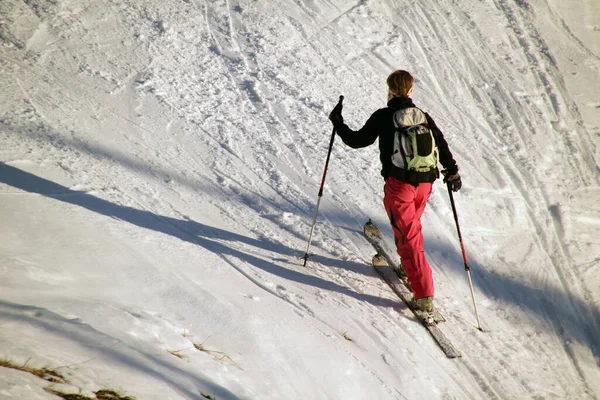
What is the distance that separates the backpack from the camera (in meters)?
4.32

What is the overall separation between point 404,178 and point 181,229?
2.58 metres

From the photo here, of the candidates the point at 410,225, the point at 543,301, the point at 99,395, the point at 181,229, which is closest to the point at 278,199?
the point at 181,229

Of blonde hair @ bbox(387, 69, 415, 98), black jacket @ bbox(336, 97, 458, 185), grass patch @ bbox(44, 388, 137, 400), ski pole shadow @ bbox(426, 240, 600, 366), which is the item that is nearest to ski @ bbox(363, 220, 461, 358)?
ski pole shadow @ bbox(426, 240, 600, 366)

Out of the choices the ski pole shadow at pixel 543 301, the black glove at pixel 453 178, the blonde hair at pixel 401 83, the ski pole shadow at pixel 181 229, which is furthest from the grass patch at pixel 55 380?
the ski pole shadow at pixel 543 301

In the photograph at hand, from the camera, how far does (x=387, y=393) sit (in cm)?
400

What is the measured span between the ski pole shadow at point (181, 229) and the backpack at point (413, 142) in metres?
1.57

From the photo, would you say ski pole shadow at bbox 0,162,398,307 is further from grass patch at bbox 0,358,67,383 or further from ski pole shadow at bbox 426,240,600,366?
grass patch at bbox 0,358,67,383

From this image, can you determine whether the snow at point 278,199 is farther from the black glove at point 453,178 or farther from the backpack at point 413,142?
the backpack at point 413,142

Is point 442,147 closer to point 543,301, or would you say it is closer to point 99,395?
point 543,301

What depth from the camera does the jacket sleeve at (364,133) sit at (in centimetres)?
457

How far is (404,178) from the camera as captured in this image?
446cm

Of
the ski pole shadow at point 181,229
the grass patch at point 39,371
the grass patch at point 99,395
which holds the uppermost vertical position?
the ski pole shadow at point 181,229

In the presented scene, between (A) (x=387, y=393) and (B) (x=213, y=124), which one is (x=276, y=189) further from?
(A) (x=387, y=393)

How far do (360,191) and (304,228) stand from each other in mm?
1150
